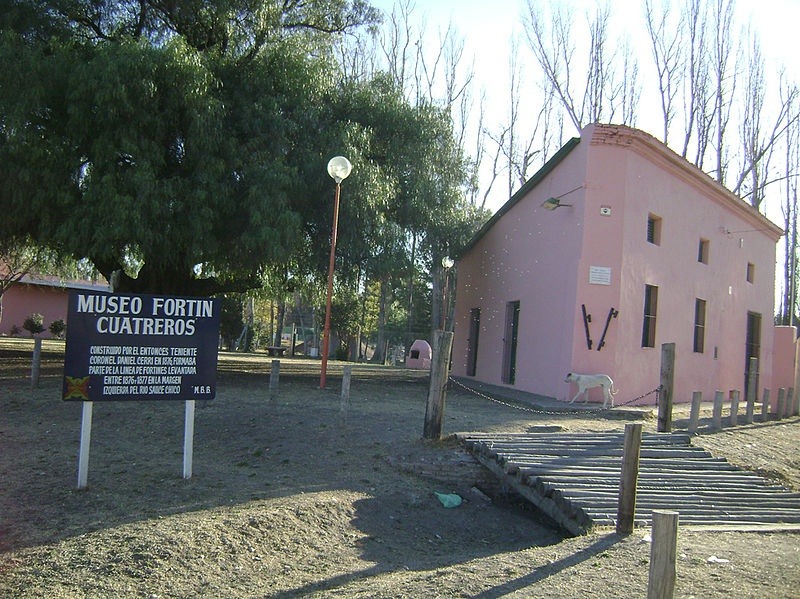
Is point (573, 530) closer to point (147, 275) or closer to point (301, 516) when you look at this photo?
point (301, 516)

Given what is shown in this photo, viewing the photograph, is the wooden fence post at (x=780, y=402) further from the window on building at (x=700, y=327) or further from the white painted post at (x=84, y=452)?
the white painted post at (x=84, y=452)

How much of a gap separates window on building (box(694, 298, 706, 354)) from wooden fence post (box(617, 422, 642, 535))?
13.5 metres

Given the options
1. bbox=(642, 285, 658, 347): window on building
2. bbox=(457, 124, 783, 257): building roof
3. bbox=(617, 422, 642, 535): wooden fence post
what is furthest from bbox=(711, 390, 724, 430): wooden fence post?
bbox=(617, 422, 642, 535): wooden fence post

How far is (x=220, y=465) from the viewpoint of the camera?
8617mm

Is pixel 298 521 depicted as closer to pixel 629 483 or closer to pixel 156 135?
pixel 629 483

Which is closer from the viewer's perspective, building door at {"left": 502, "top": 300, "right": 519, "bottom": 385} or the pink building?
the pink building

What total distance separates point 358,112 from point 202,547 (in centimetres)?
1316

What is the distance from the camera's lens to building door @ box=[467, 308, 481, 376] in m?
22.9

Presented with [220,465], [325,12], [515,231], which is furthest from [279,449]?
[325,12]

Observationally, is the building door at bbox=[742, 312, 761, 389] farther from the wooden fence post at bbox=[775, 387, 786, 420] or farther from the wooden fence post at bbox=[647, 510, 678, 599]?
the wooden fence post at bbox=[647, 510, 678, 599]

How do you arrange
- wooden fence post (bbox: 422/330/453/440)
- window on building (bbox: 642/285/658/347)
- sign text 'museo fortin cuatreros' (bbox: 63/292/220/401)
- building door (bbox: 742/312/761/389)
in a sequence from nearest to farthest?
1. sign text 'museo fortin cuatreros' (bbox: 63/292/220/401)
2. wooden fence post (bbox: 422/330/453/440)
3. window on building (bbox: 642/285/658/347)
4. building door (bbox: 742/312/761/389)

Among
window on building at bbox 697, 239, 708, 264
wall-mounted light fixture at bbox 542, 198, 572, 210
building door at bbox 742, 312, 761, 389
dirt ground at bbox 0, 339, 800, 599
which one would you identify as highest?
wall-mounted light fixture at bbox 542, 198, 572, 210

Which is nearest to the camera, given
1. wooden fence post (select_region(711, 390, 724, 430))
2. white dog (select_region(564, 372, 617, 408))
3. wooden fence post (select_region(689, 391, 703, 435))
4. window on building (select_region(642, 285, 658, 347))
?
wooden fence post (select_region(689, 391, 703, 435))

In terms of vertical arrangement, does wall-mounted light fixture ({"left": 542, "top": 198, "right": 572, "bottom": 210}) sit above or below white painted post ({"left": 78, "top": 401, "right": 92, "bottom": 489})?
above
